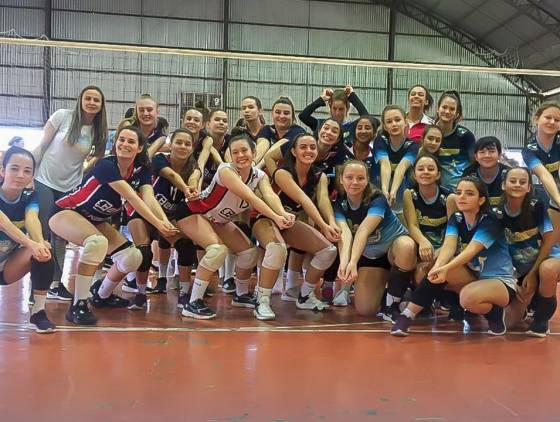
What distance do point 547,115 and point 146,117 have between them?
9.53ft

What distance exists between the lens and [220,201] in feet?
12.3

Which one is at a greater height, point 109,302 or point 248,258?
point 248,258

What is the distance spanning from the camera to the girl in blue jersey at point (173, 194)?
3927 mm

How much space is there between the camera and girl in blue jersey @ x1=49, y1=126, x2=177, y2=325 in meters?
3.43

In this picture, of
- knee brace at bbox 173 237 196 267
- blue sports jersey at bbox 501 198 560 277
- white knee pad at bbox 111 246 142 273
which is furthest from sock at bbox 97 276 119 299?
blue sports jersey at bbox 501 198 560 277

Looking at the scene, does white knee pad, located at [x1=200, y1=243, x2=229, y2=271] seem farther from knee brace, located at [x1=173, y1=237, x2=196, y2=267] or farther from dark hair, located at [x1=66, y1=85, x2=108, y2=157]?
dark hair, located at [x1=66, y1=85, x2=108, y2=157]

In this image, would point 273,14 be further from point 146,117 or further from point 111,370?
point 111,370

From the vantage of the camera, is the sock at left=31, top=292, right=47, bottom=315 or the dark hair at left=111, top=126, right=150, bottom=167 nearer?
the sock at left=31, top=292, right=47, bottom=315

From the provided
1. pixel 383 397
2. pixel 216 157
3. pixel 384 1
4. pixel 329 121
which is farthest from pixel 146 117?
pixel 384 1

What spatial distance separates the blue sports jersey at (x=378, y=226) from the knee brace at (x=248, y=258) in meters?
0.65

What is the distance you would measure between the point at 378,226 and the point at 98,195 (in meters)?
1.92

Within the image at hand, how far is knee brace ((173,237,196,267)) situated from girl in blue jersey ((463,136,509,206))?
6.80ft

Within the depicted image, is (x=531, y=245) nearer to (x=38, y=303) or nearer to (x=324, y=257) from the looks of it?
(x=324, y=257)

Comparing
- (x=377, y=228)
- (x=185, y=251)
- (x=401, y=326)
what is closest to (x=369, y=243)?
(x=377, y=228)
